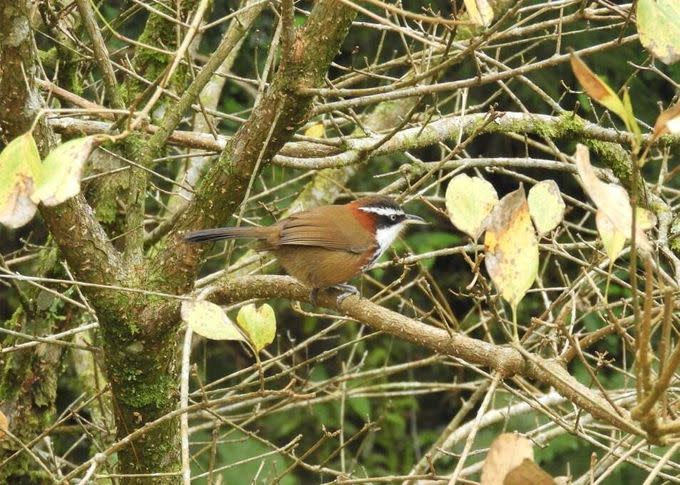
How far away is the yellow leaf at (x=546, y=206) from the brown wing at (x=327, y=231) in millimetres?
2432

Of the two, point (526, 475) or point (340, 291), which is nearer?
point (526, 475)

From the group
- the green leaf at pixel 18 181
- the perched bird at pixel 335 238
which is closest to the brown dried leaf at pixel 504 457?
the green leaf at pixel 18 181

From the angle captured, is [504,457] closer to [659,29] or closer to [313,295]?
[659,29]

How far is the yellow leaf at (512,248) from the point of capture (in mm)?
1953

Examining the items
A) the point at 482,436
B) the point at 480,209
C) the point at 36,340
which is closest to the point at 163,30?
the point at 36,340

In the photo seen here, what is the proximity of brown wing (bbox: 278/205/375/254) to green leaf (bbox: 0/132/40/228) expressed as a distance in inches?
111

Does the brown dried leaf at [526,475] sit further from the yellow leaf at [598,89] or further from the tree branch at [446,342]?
the yellow leaf at [598,89]

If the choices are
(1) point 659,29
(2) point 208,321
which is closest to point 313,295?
(2) point 208,321

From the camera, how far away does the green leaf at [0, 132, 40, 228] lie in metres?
1.77

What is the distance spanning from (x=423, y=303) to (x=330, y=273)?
17.0 ft

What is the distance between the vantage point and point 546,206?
2.24m

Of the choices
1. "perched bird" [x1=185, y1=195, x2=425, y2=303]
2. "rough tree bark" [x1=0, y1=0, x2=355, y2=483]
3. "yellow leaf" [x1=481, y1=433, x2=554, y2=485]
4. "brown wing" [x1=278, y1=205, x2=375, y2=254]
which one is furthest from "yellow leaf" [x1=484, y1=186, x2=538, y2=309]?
"brown wing" [x1=278, y1=205, x2=375, y2=254]

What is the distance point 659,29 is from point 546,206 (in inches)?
19.2

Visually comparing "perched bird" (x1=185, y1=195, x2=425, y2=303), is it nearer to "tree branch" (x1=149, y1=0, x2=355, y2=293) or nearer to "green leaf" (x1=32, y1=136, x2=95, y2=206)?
"tree branch" (x1=149, y1=0, x2=355, y2=293)
